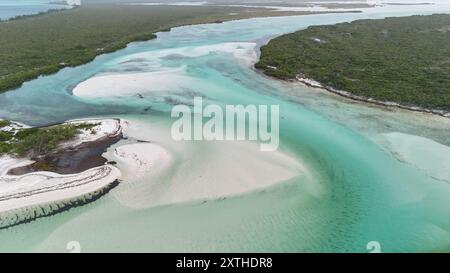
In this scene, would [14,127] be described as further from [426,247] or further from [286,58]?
[286,58]

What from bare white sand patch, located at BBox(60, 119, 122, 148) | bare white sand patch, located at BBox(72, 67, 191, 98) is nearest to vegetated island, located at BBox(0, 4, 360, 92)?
bare white sand patch, located at BBox(72, 67, 191, 98)

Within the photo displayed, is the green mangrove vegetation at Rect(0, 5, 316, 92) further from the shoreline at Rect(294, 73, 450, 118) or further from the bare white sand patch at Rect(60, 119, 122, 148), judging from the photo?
the shoreline at Rect(294, 73, 450, 118)

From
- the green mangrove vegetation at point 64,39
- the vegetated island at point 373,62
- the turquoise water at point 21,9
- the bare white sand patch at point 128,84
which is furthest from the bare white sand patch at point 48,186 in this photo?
the turquoise water at point 21,9

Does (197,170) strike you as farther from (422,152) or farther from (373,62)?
(373,62)

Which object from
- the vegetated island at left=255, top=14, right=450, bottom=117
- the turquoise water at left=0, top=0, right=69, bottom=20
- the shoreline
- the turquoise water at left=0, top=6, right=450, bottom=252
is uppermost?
the turquoise water at left=0, top=0, right=69, bottom=20

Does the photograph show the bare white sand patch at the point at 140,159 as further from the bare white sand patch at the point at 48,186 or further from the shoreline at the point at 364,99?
the shoreline at the point at 364,99
